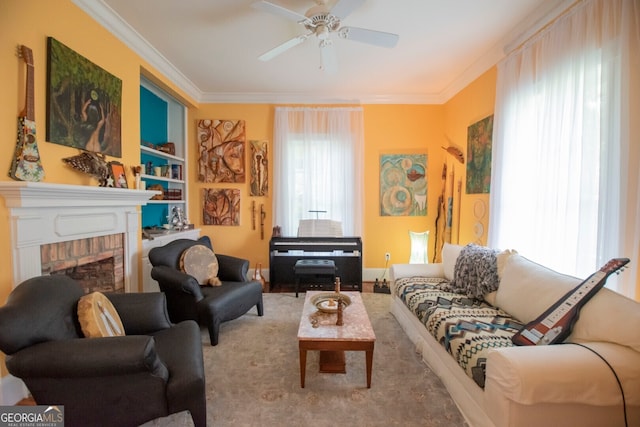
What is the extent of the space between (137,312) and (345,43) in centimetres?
288

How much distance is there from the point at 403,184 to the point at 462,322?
2617mm

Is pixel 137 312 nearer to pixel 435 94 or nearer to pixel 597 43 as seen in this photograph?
pixel 597 43

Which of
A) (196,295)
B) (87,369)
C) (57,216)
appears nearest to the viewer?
(87,369)

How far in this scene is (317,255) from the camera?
3.88 meters

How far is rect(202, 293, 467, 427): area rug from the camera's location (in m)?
1.56

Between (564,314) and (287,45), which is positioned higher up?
(287,45)

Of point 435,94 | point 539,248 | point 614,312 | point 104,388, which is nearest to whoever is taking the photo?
point 104,388

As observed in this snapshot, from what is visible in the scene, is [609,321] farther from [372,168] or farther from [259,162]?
[259,162]

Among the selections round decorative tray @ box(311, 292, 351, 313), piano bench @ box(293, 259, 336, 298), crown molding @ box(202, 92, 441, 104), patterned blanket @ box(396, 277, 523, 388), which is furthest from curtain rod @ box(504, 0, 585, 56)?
piano bench @ box(293, 259, 336, 298)

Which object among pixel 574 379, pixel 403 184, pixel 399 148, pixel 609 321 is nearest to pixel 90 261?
pixel 574 379

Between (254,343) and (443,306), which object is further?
(254,343)

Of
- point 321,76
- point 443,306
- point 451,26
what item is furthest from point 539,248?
point 321,76

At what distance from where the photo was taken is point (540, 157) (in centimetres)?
222

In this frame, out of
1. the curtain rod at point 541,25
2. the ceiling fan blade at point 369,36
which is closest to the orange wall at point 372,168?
the curtain rod at point 541,25
